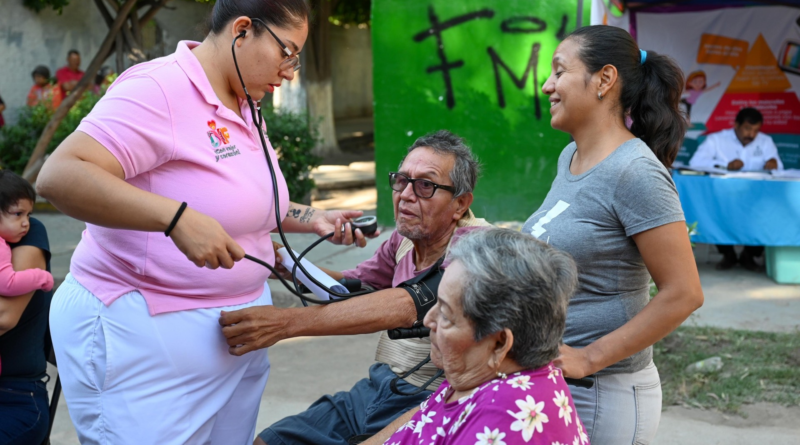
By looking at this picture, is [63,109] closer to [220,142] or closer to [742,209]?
[220,142]

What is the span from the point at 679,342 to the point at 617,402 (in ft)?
10.2

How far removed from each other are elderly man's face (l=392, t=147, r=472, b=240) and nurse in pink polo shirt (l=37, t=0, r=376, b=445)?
0.50 meters

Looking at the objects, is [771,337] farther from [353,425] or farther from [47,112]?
[47,112]

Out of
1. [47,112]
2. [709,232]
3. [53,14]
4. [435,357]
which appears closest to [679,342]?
[709,232]

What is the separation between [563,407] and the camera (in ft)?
5.39

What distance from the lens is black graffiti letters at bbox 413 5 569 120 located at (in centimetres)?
758

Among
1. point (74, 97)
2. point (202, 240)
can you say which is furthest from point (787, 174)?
point (202, 240)

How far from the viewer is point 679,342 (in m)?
4.91

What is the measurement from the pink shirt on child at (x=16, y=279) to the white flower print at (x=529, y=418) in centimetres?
178

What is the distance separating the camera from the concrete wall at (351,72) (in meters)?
22.7

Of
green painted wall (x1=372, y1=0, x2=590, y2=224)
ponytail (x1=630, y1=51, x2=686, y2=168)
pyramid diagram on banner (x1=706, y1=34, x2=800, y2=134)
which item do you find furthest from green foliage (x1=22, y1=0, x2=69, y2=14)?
ponytail (x1=630, y1=51, x2=686, y2=168)

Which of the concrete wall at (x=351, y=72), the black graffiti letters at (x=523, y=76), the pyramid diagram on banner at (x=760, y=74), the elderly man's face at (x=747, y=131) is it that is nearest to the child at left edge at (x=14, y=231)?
the black graffiti letters at (x=523, y=76)

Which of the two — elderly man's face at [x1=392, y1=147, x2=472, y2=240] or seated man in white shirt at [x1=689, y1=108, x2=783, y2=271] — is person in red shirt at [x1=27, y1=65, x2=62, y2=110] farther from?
elderly man's face at [x1=392, y1=147, x2=472, y2=240]

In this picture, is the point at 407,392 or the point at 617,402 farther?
the point at 407,392
